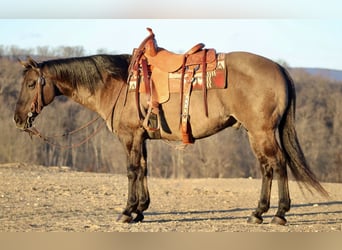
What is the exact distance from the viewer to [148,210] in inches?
371

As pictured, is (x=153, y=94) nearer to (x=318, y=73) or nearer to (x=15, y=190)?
(x=15, y=190)

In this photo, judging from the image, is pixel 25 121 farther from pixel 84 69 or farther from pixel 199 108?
pixel 199 108

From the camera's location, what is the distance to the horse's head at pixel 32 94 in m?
7.97

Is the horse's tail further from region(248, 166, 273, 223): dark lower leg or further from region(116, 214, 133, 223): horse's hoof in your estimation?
region(116, 214, 133, 223): horse's hoof

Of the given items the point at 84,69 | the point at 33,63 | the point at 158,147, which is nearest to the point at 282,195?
the point at 84,69

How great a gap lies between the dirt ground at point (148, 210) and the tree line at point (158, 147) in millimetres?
7254

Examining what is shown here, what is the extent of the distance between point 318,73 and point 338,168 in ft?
30.2

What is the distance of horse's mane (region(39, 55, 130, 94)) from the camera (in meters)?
8.02

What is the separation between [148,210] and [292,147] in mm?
3072

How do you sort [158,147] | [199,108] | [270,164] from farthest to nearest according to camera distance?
[158,147] < [199,108] < [270,164]

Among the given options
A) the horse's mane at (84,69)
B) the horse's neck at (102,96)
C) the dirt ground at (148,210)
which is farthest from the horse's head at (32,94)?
the dirt ground at (148,210)

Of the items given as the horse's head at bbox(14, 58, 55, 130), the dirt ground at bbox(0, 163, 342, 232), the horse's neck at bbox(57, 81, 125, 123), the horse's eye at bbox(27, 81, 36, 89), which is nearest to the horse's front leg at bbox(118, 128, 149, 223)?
the dirt ground at bbox(0, 163, 342, 232)

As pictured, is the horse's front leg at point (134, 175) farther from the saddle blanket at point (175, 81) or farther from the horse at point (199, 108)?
the saddle blanket at point (175, 81)

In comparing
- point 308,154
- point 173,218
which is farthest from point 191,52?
point 308,154
